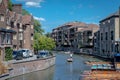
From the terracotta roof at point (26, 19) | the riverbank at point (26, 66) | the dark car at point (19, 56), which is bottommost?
the riverbank at point (26, 66)

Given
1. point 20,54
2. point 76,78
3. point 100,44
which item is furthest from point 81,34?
point 76,78

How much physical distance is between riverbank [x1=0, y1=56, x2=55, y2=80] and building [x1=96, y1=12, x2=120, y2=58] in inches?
1655

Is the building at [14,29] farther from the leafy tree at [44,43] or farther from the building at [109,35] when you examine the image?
the building at [109,35]

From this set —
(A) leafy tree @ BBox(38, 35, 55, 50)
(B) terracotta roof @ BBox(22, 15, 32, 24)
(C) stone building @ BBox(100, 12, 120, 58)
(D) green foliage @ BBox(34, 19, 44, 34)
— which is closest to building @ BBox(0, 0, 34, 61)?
(B) terracotta roof @ BBox(22, 15, 32, 24)

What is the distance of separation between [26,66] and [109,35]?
216 ft

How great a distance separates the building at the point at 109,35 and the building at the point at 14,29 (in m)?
30.7

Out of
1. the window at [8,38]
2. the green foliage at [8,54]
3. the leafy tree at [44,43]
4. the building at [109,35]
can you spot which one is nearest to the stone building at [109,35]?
the building at [109,35]

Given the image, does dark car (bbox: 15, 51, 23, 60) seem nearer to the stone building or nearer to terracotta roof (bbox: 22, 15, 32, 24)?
terracotta roof (bbox: 22, 15, 32, 24)

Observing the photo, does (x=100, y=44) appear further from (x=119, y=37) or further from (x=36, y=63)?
(x=36, y=63)

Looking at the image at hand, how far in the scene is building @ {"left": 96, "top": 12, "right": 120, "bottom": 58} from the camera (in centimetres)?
11375

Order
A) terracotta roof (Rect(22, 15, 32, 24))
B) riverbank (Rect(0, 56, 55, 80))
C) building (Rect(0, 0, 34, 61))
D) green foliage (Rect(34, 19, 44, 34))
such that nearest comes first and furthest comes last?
1. riverbank (Rect(0, 56, 55, 80))
2. building (Rect(0, 0, 34, 61))
3. terracotta roof (Rect(22, 15, 32, 24))
4. green foliage (Rect(34, 19, 44, 34))

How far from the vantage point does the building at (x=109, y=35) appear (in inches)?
4478

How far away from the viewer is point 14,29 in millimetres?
85312

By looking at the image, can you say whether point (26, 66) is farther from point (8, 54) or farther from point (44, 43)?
point (44, 43)
